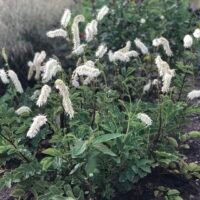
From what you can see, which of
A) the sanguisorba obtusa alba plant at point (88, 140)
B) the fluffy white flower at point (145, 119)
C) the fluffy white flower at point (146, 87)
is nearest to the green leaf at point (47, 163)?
the sanguisorba obtusa alba plant at point (88, 140)

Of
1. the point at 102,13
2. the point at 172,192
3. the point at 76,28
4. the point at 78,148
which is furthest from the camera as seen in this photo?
the point at 102,13

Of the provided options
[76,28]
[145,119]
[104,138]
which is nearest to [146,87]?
[76,28]

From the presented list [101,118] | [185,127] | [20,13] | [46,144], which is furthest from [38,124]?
[20,13]

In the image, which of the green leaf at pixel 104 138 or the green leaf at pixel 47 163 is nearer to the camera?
the green leaf at pixel 104 138

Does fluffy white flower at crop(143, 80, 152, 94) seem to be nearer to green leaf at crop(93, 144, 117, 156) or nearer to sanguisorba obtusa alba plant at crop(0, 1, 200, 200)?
sanguisorba obtusa alba plant at crop(0, 1, 200, 200)

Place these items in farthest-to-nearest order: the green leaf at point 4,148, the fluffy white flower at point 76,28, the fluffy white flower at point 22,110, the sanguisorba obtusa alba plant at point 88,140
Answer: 1. the fluffy white flower at point 76,28
2. the fluffy white flower at point 22,110
3. the green leaf at point 4,148
4. the sanguisorba obtusa alba plant at point 88,140

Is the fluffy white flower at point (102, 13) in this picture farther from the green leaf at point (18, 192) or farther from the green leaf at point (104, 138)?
the green leaf at point (18, 192)

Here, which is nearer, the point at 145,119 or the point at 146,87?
the point at 145,119

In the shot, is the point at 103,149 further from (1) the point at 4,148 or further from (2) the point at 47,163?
(1) the point at 4,148

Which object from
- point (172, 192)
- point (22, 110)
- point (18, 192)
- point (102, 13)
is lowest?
point (172, 192)

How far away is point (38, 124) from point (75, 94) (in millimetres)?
587

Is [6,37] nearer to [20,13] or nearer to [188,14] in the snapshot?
[20,13]

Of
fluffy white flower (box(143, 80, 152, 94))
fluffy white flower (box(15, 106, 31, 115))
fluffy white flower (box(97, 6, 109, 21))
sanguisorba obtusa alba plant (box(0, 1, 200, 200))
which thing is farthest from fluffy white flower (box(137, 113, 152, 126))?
fluffy white flower (box(97, 6, 109, 21))

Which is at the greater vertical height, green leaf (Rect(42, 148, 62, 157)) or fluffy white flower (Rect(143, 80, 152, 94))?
green leaf (Rect(42, 148, 62, 157))
